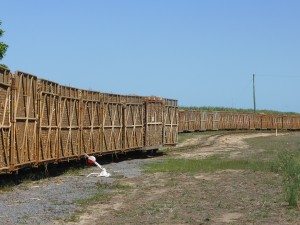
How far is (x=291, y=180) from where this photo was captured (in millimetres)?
17969

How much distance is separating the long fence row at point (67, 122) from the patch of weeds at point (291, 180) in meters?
8.04

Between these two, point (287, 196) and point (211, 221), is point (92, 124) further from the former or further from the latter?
point (211, 221)

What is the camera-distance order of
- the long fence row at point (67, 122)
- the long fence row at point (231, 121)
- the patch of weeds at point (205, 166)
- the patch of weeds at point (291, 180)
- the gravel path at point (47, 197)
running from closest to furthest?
1. the gravel path at point (47, 197)
2. the patch of weeds at point (291, 180)
3. the long fence row at point (67, 122)
4. the patch of weeds at point (205, 166)
5. the long fence row at point (231, 121)

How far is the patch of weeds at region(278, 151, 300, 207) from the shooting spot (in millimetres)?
13836

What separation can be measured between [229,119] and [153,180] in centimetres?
6142

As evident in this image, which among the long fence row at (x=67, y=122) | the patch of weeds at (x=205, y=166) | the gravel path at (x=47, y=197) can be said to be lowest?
the gravel path at (x=47, y=197)

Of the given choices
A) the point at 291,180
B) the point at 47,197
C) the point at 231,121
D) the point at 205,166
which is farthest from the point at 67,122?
the point at 231,121

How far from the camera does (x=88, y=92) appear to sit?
26078mm

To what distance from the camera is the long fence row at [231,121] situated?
64.3 m

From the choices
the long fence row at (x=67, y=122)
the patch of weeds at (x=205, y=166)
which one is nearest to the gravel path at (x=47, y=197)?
the long fence row at (x=67, y=122)

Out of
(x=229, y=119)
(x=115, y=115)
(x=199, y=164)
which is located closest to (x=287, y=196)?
(x=199, y=164)

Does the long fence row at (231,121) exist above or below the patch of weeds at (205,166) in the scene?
above

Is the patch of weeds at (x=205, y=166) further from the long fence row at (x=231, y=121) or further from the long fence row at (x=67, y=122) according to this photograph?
the long fence row at (x=231, y=121)

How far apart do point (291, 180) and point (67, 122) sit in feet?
31.6
